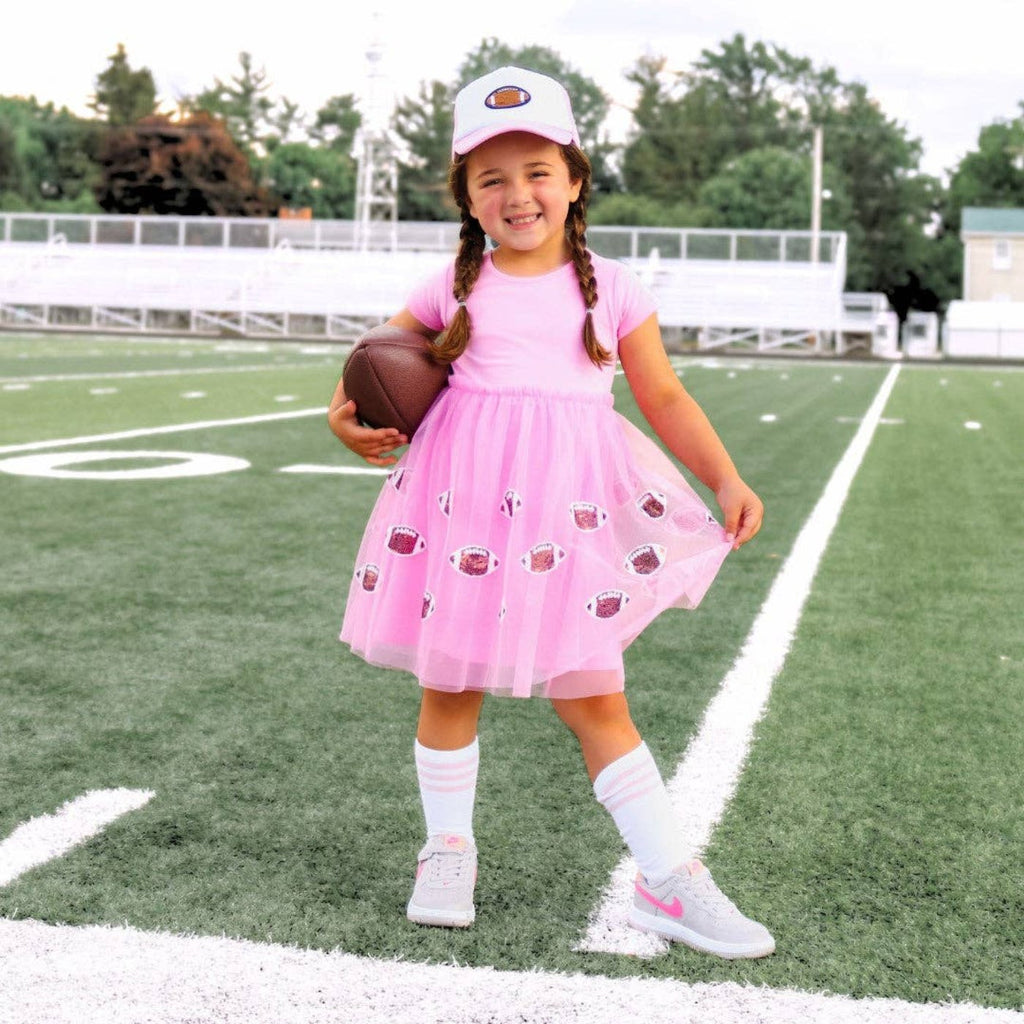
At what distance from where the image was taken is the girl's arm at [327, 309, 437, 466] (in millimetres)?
2865

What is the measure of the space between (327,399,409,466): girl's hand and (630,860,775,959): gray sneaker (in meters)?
0.87

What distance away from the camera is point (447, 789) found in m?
2.86

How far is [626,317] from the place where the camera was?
2898 millimetres

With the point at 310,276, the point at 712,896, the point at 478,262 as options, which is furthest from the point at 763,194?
the point at 712,896

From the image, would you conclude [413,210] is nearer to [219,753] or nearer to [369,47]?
[369,47]

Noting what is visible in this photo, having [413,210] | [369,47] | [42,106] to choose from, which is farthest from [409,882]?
[42,106]

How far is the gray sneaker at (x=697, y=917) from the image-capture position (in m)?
2.58

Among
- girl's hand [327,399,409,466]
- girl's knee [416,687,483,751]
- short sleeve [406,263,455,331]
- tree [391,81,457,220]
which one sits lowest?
girl's knee [416,687,483,751]

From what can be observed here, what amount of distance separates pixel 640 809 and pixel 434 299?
987 millimetres

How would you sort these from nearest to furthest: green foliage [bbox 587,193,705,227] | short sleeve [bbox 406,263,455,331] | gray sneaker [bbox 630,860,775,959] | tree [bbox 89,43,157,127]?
gray sneaker [bbox 630,860,775,959] → short sleeve [bbox 406,263,455,331] → green foliage [bbox 587,193,705,227] → tree [bbox 89,43,157,127]

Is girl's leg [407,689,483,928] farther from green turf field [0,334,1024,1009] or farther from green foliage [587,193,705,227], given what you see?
green foliage [587,193,705,227]

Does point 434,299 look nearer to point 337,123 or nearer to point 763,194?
point 763,194

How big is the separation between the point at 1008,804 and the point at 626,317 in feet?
4.41

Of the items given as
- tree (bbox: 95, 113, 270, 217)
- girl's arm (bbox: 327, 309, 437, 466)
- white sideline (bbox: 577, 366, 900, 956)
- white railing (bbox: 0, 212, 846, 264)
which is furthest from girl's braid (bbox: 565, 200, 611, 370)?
tree (bbox: 95, 113, 270, 217)
